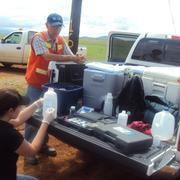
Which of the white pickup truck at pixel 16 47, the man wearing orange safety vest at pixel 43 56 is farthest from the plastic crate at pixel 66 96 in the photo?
the white pickup truck at pixel 16 47

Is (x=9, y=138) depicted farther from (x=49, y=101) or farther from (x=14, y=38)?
(x=14, y=38)

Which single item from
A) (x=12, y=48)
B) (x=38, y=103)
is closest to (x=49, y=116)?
(x=38, y=103)

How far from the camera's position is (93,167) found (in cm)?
481

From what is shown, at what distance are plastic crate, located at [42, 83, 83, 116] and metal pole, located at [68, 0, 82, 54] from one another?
A: 320cm

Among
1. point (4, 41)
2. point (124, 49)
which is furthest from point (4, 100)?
Answer: point (4, 41)

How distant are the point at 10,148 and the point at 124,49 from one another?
14.4 ft

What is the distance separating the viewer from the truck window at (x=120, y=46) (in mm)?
6516

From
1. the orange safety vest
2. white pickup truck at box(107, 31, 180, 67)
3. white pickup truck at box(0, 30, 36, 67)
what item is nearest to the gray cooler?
the orange safety vest

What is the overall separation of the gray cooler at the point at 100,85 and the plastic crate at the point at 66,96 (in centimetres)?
12

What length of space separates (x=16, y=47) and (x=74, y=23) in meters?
8.07

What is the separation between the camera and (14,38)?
15.1m

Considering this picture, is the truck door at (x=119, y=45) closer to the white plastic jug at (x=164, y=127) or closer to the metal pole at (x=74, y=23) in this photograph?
the metal pole at (x=74, y=23)

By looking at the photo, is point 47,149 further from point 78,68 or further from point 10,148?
point 10,148

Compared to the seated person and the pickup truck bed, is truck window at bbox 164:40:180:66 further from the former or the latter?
the seated person
